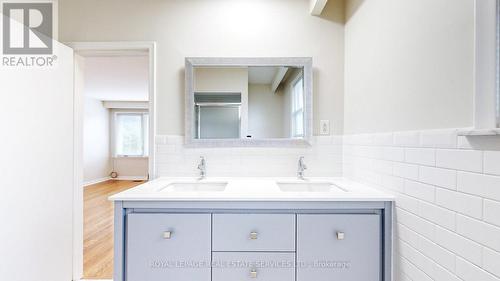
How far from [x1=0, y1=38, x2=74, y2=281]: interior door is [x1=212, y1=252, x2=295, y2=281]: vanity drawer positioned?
48.9 inches

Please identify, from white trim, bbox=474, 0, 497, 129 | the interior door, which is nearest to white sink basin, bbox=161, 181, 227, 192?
the interior door

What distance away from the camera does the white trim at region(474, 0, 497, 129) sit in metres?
0.80

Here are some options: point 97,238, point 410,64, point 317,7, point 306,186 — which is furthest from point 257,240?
point 97,238

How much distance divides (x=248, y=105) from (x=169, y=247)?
1.10 m

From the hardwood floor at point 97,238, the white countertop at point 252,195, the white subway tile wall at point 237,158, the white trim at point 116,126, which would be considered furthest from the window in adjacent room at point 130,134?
the white countertop at point 252,195

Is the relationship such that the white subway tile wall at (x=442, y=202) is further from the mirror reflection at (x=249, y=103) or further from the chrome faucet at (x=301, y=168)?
the mirror reflection at (x=249, y=103)

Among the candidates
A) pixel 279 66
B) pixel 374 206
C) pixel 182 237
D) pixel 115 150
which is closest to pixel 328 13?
pixel 279 66

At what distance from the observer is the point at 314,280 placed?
4.31ft

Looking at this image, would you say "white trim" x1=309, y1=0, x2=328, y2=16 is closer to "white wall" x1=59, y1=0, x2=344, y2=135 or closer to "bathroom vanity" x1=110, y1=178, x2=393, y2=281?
"white wall" x1=59, y1=0, x2=344, y2=135

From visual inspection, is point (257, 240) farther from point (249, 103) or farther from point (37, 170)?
point (37, 170)

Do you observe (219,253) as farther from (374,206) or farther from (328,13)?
(328,13)

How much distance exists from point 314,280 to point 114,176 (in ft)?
24.2

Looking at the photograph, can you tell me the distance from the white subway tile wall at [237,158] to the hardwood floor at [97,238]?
111 centimetres

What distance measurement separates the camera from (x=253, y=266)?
1.31 metres
